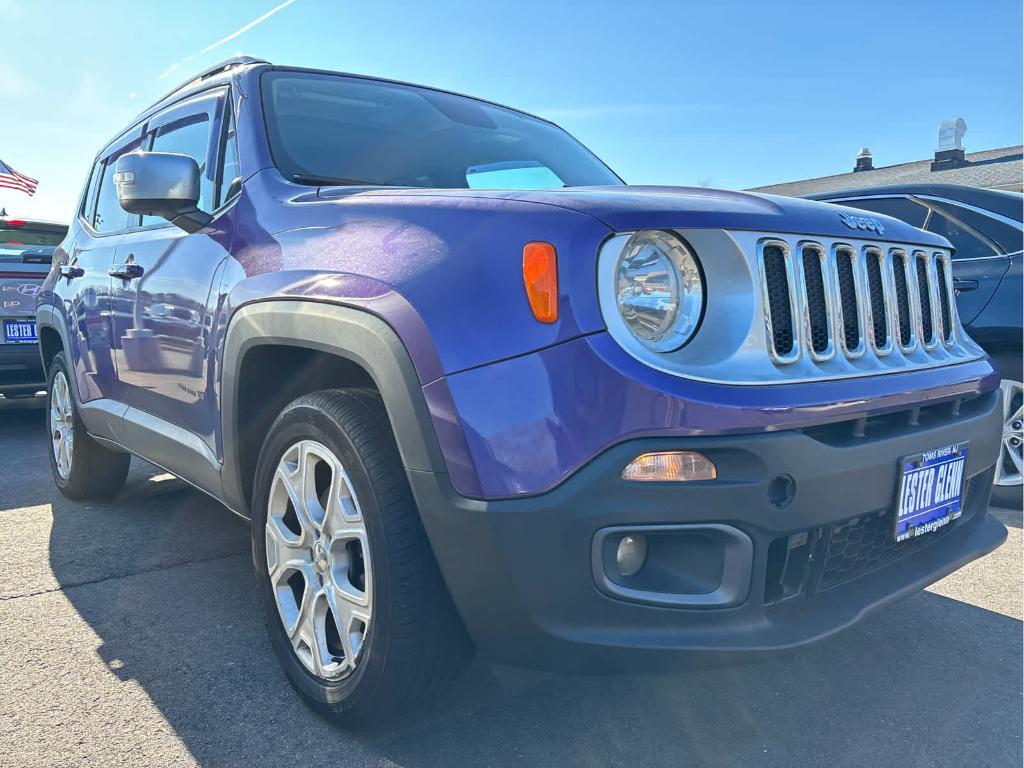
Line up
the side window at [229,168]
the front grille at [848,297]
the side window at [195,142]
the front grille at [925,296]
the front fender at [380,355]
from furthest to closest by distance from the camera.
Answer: the side window at [195,142] → the side window at [229,168] → the front grille at [925,296] → the front grille at [848,297] → the front fender at [380,355]

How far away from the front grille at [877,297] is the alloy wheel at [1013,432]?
95.0 inches

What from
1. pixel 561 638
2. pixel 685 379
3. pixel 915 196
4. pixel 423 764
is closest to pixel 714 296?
A: pixel 685 379

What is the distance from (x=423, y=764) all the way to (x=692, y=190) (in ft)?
4.98

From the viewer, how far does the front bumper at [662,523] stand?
1.59 meters

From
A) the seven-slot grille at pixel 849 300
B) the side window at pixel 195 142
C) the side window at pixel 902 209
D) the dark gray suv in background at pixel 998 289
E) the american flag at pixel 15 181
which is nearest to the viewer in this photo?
the seven-slot grille at pixel 849 300

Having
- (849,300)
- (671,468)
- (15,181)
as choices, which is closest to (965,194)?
(849,300)

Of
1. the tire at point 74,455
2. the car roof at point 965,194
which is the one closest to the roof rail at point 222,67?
the tire at point 74,455

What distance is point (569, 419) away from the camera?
1574 mm

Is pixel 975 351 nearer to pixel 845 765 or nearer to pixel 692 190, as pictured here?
pixel 692 190

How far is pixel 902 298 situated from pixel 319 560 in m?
1.69

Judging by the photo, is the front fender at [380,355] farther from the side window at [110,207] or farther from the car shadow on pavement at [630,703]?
the side window at [110,207]

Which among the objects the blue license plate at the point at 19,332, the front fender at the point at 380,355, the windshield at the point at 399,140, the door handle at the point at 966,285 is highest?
the windshield at the point at 399,140

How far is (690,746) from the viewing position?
6.65ft

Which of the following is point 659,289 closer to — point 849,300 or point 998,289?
point 849,300
